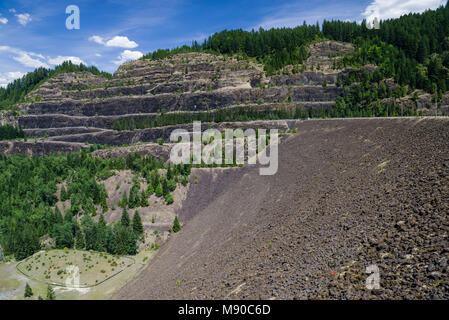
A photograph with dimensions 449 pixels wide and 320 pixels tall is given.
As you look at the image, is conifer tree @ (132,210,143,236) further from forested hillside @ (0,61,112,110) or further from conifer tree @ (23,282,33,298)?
forested hillside @ (0,61,112,110)

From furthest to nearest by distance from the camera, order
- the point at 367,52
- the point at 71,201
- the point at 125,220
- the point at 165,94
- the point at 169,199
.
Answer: the point at 165,94, the point at 367,52, the point at 71,201, the point at 169,199, the point at 125,220

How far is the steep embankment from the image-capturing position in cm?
1530

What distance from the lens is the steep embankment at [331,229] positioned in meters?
15.3

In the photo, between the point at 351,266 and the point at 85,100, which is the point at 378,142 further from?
the point at 85,100

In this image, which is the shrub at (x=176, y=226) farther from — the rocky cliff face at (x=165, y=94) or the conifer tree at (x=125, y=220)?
the rocky cliff face at (x=165, y=94)

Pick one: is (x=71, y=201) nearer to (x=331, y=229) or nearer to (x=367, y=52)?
(x=331, y=229)

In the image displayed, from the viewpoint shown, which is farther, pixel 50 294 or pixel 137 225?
pixel 137 225

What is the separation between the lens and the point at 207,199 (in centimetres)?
5419

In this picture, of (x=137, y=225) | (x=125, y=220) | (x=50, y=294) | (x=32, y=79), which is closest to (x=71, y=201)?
(x=125, y=220)

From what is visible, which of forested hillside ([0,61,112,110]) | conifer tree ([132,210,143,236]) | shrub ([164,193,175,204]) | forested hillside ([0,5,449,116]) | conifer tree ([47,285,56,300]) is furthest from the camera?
forested hillside ([0,61,112,110])

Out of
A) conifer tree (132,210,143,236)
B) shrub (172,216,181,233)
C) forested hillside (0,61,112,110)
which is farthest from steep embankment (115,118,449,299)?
forested hillside (0,61,112,110)

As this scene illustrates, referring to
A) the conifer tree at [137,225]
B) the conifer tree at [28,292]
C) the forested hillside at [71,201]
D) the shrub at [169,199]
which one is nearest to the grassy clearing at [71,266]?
the forested hillside at [71,201]

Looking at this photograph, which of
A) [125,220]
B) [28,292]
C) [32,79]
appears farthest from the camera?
[32,79]

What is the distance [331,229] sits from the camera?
22.2m
